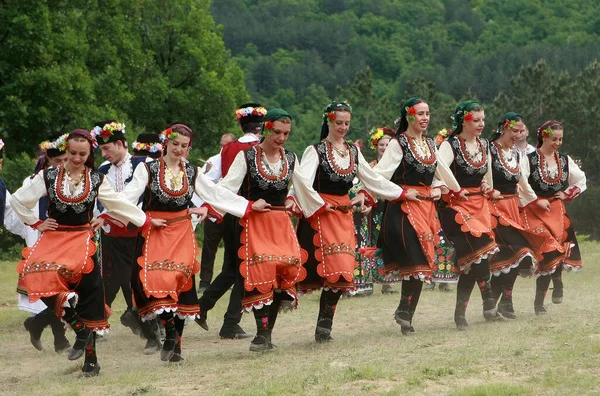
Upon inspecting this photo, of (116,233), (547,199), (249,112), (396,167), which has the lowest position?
(116,233)

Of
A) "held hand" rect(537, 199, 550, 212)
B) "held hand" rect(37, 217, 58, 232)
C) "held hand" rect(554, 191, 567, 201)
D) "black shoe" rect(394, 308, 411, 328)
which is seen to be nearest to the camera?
"held hand" rect(37, 217, 58, 232)

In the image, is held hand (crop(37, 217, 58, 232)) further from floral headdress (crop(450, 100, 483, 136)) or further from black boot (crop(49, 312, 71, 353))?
floral headdress (crop(450, 100, 483, 136))

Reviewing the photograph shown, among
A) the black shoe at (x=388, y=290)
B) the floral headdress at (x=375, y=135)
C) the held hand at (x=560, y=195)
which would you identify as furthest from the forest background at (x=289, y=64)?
the held hand at (x=560, y=195)

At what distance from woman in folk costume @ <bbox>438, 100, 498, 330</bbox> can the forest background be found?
15524 millimetres

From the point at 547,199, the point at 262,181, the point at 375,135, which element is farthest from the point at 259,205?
the point at 375,135

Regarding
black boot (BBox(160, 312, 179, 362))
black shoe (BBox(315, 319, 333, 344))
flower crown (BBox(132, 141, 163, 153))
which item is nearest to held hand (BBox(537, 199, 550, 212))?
black shoe (BBox(315, 319, 333, 344))

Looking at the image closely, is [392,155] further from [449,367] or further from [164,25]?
[164,25]

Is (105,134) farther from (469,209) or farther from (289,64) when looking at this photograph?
(289,64)

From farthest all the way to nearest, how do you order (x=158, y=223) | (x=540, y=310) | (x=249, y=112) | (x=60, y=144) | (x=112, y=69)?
(x=112, y=69)
(x=249, y=112)
(x=540, y=310)
(x=60, y=144)
(x=158, y=223)

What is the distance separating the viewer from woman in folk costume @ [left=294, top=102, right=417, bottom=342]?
9.04m

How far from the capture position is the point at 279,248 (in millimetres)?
8750

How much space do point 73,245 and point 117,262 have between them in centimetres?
213

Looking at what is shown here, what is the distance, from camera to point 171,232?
28.2ft

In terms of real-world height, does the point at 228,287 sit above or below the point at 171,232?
below
